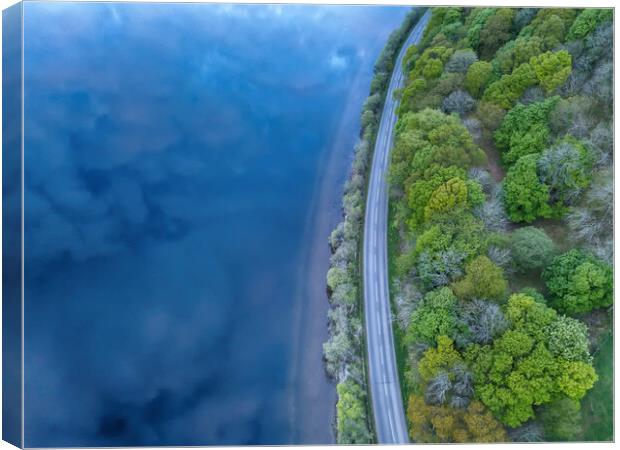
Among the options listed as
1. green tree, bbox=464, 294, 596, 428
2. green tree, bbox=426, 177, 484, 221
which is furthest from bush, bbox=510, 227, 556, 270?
green tree, bbox=426, 177, 484, 221

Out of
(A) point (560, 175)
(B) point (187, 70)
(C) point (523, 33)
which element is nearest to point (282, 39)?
(B) point (187, 70)

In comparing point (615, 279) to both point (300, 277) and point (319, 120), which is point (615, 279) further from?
point (319, 120)

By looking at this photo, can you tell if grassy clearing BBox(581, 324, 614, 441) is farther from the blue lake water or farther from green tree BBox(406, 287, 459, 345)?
the blue lake water

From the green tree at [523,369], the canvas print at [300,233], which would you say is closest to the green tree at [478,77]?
the canvas print at [300,233]

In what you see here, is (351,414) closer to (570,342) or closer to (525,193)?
(570,342)

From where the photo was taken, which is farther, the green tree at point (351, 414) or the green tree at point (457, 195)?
the green tree at point (457, 195)

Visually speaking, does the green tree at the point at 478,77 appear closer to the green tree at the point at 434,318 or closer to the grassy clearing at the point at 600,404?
the green tree at the point at 434,318
